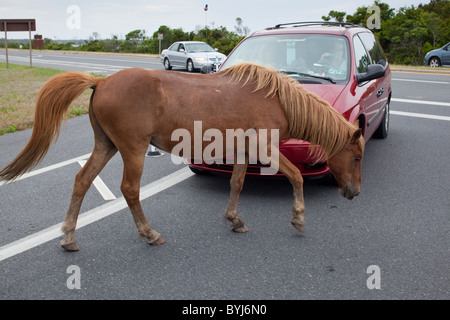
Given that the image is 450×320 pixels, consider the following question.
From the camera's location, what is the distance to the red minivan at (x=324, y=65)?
16.5 ft

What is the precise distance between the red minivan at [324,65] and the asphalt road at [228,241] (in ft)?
1.88

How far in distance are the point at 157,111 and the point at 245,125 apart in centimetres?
81

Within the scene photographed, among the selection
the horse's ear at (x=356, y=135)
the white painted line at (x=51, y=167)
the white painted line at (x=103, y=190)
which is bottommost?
the white painted line at (x=103, y=190)

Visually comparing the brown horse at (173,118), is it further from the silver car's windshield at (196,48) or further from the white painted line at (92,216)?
the silver car's windshield at (196,48)

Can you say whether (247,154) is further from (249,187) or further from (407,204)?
(407,204)

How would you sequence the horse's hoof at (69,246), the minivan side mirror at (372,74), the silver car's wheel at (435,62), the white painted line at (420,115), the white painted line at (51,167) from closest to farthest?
the horse's hoof at (69,246), the minivan side mirror at (372,74), the white painted line at (51,167), the white painted line at (420,115), the silver car's wheel at (435,62)

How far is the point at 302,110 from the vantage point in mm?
3996

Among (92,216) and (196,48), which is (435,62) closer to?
(196,48)

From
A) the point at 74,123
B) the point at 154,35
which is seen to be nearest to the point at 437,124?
the point at 74,123

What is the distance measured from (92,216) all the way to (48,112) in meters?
1.31

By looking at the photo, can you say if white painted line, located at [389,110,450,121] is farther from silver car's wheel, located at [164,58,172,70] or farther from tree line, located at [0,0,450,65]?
silver car's wheel, located at [164,58,172,70]

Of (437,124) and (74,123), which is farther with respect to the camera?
(74,123)

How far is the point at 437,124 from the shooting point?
874cm

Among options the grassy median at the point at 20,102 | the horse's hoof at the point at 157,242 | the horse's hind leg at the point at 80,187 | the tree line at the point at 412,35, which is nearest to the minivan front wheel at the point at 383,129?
the horse's hoof at the point at 157,242
